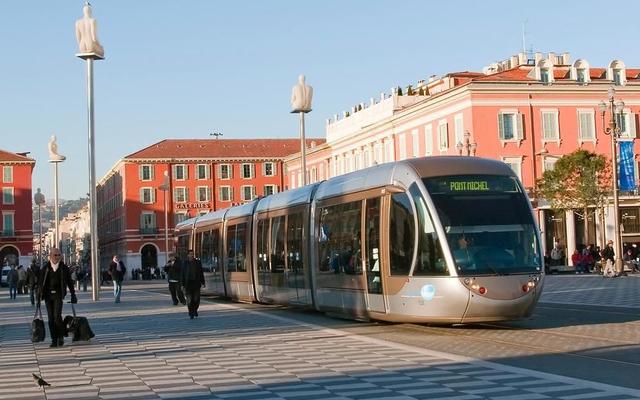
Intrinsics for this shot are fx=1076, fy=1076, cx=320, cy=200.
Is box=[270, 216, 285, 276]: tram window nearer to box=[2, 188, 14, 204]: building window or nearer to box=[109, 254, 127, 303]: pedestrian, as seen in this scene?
box=[109, 254, 127, 303]: pedestrian

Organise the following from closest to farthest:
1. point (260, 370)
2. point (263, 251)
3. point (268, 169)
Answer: point (260, 370), point (263, 251), point (268, 169)

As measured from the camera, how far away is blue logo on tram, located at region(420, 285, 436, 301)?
61.8ft

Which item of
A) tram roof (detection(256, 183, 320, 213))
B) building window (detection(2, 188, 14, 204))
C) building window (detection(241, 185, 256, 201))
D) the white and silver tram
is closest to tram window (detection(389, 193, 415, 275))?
the white and silver tram

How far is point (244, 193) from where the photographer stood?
439ft

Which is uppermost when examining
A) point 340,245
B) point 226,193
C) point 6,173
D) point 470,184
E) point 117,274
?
point 6,173

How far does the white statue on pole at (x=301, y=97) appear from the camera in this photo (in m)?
44.2

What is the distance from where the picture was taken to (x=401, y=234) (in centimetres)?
1977

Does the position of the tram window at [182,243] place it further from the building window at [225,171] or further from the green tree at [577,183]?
the building window at [225,171]

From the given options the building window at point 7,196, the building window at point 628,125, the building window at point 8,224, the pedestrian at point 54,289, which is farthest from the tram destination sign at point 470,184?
the building window at point 7,196

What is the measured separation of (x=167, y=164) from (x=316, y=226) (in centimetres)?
10722

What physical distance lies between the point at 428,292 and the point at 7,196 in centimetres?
10581

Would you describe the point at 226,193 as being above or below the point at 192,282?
above

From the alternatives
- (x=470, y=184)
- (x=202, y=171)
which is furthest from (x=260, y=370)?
(x=202, y=171)

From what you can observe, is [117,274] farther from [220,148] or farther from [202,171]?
[220,148]
